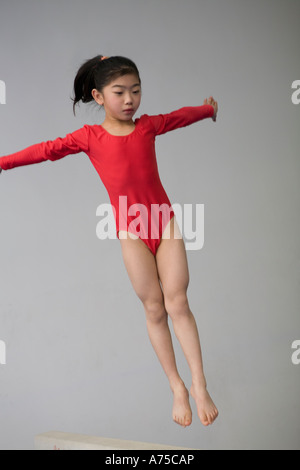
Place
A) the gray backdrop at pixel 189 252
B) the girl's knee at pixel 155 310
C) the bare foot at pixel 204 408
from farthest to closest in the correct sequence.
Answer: the gray backdrop at pixel 189 252 < the girl's knee at pixel 155 310 < the bare foot at pixel 204 408

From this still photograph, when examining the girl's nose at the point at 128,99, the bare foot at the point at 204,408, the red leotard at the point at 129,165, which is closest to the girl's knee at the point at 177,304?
the red leotard at the point at 129,165

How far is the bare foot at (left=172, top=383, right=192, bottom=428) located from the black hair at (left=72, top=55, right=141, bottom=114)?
1.29 metres

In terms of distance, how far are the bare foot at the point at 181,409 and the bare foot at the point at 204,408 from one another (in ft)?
0.19

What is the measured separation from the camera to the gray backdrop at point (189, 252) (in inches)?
170

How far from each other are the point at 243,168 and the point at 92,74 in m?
1.90

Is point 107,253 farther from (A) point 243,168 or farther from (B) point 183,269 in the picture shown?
(B) point 183,269

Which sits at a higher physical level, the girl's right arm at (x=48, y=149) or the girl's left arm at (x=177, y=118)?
the girl's left arm at (x=177, y=118)

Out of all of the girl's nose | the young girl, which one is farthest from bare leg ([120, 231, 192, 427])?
the girl's nose

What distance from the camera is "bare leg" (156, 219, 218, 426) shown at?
2.60 metres

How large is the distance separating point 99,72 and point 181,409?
4.66 ft

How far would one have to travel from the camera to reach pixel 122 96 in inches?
102

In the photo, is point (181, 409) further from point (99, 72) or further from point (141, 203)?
point (99, 72)

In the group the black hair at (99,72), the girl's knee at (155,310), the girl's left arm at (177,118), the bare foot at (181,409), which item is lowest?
the bare foot at (181,409)

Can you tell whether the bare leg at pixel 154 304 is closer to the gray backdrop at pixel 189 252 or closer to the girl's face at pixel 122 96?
the girl's face at pixel 122 96
